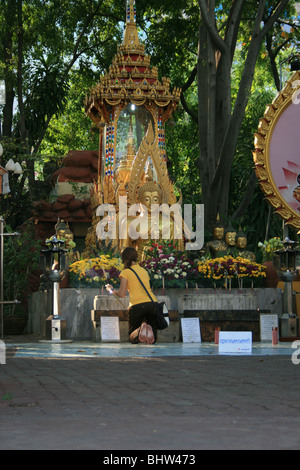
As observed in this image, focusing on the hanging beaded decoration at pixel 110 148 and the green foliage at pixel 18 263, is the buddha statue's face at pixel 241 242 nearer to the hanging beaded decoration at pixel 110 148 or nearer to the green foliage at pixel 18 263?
the hanging beaded decoration at pixel 110 148

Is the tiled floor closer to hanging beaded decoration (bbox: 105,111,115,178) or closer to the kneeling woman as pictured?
the kneeling woman

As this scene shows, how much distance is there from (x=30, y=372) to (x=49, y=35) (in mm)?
20616

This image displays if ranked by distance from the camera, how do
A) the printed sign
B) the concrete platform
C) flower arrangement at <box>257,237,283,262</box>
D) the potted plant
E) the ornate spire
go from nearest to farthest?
the printed sign
the concrete platform
the potted plant
flower arrangement at <box>257,237,283,262</box>
the ornate spire

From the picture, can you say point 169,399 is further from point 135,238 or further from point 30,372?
point 135,238

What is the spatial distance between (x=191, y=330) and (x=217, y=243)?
13.0ft

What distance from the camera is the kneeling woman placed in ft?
45.8

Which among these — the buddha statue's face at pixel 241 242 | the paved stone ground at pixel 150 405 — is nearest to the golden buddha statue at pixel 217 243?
the buddha statue's face at pixel 241 242

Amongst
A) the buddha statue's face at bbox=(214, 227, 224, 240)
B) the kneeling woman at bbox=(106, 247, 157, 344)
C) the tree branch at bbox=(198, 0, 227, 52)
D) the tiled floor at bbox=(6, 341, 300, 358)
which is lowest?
the tiled floor at bbox=(6, 341, 300, 358)

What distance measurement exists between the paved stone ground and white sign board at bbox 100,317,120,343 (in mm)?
5385

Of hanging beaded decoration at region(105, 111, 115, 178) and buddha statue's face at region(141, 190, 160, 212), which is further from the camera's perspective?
hanging beaded decoration at region(105, 111, 115, 178)

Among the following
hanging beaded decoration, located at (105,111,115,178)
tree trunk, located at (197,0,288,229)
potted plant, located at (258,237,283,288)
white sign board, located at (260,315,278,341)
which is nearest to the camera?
white sign board, located at (260,315,278,341)

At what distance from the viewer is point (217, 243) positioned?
72.1ft

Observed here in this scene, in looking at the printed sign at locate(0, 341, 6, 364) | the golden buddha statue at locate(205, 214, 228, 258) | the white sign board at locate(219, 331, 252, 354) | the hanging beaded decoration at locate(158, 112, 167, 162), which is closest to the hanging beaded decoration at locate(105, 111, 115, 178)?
the hanging beaded decoration at locate(158, 112, 167, 162)
